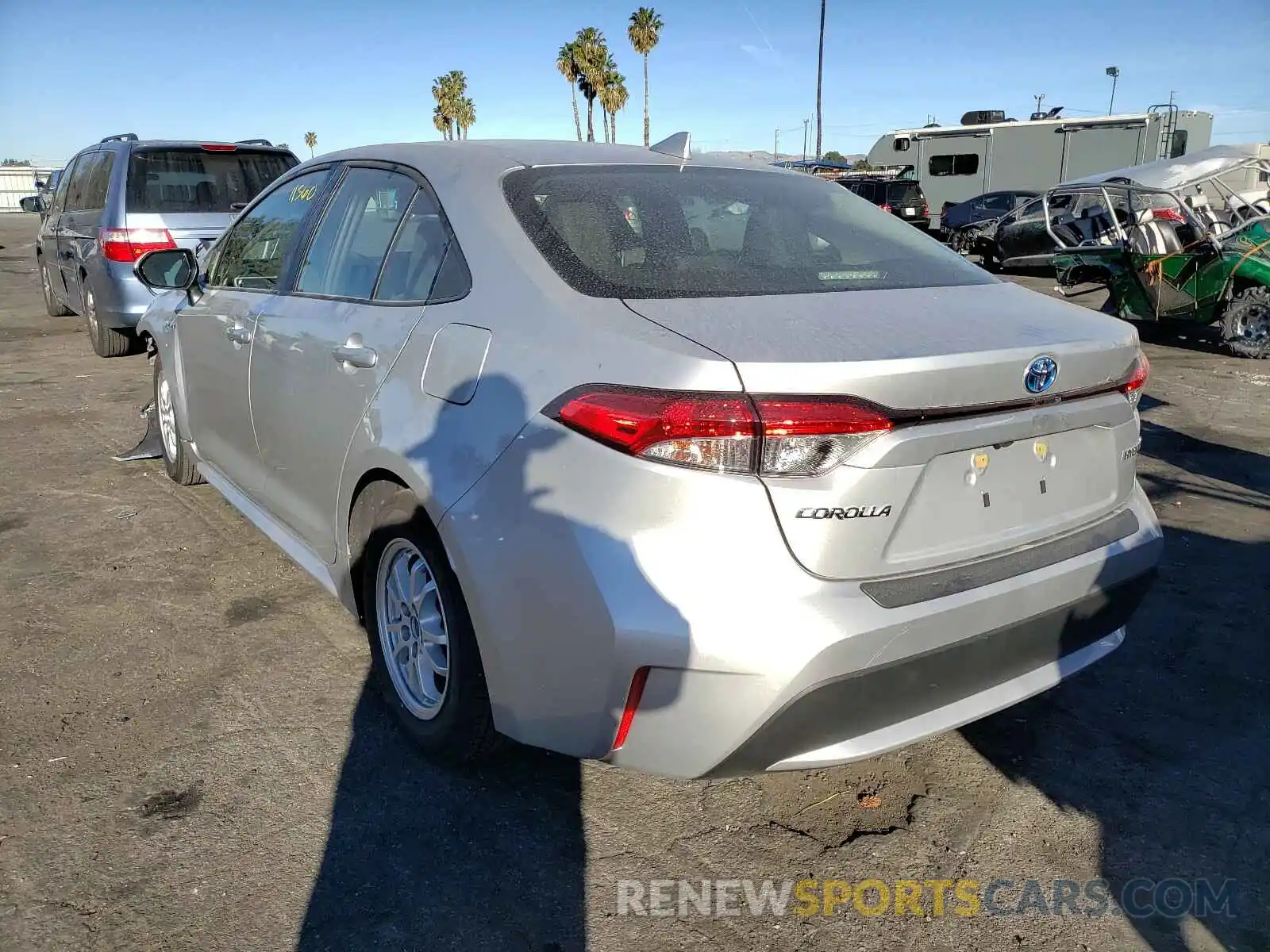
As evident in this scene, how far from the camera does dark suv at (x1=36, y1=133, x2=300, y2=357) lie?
8.45m

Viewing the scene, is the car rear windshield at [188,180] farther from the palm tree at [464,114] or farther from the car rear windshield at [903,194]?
the palm tree at [464,114]

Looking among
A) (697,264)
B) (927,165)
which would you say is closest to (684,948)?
(697,264)

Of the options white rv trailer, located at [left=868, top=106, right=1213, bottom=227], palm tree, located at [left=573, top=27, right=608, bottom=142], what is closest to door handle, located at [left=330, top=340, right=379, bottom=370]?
white rv trailer, located at [left=868, top=106, right=1213, bottom=227]

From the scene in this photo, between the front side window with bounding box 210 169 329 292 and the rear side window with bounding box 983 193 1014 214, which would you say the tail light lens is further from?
the rear side window with bounding box 983 193 1014 214

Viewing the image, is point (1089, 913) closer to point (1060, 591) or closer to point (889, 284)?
point (1060, 591)

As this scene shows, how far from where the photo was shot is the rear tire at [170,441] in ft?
16.9

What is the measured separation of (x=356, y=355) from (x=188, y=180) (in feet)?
22.6

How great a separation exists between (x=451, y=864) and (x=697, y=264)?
1646 mm

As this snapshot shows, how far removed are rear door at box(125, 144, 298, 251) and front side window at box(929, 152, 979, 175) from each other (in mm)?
21323

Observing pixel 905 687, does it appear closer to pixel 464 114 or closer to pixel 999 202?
pixel 999 202

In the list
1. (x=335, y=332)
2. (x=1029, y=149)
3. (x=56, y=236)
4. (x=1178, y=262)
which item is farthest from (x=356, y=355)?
(x=1029, y=149)

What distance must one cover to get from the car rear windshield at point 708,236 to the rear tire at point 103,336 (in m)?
7.93

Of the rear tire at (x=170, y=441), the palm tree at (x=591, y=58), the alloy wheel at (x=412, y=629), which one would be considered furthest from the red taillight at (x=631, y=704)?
the palm tree at (x=591, y=58)

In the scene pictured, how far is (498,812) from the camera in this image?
105 inches
